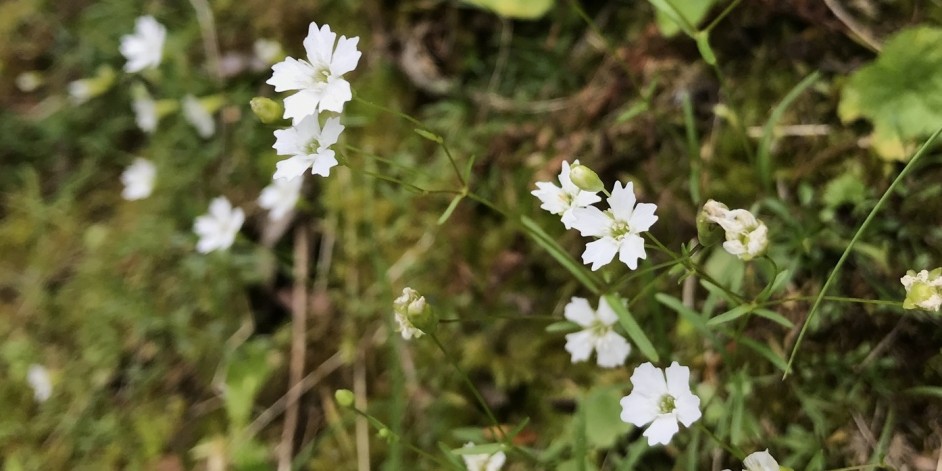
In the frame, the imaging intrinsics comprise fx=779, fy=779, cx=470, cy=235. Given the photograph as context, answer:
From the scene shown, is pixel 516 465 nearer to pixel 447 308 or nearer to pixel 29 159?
pixel 447 308

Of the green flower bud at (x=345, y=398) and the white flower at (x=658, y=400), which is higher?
the white flower at (x=658, y=400)

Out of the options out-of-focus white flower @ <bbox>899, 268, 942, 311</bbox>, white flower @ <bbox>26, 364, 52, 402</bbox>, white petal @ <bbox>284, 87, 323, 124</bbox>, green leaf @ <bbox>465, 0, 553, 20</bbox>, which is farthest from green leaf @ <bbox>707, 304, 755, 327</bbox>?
white flower @ <bbox>26, 364, 52, 402</bbox>

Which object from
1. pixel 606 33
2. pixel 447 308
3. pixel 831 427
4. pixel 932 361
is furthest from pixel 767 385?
pixel 606 33

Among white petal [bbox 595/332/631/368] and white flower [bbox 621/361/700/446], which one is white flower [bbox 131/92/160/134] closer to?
white petal [bbox 595/332/631/368]

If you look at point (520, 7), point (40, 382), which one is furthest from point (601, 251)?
point (40, 382)

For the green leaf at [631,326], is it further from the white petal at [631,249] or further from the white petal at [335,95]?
the white petal at [335,95]

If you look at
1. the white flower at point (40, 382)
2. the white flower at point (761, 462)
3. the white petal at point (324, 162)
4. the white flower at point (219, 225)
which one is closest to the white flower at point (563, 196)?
the white petal at point (324, 162)

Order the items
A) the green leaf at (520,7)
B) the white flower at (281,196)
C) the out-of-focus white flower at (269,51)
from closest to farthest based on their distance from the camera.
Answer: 1. the green leaf at (520,7)
2. the white flower at (281,196)
3. the out-of-focus white flower at (269,51)

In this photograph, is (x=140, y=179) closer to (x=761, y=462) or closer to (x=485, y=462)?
(x=485, y=462)
